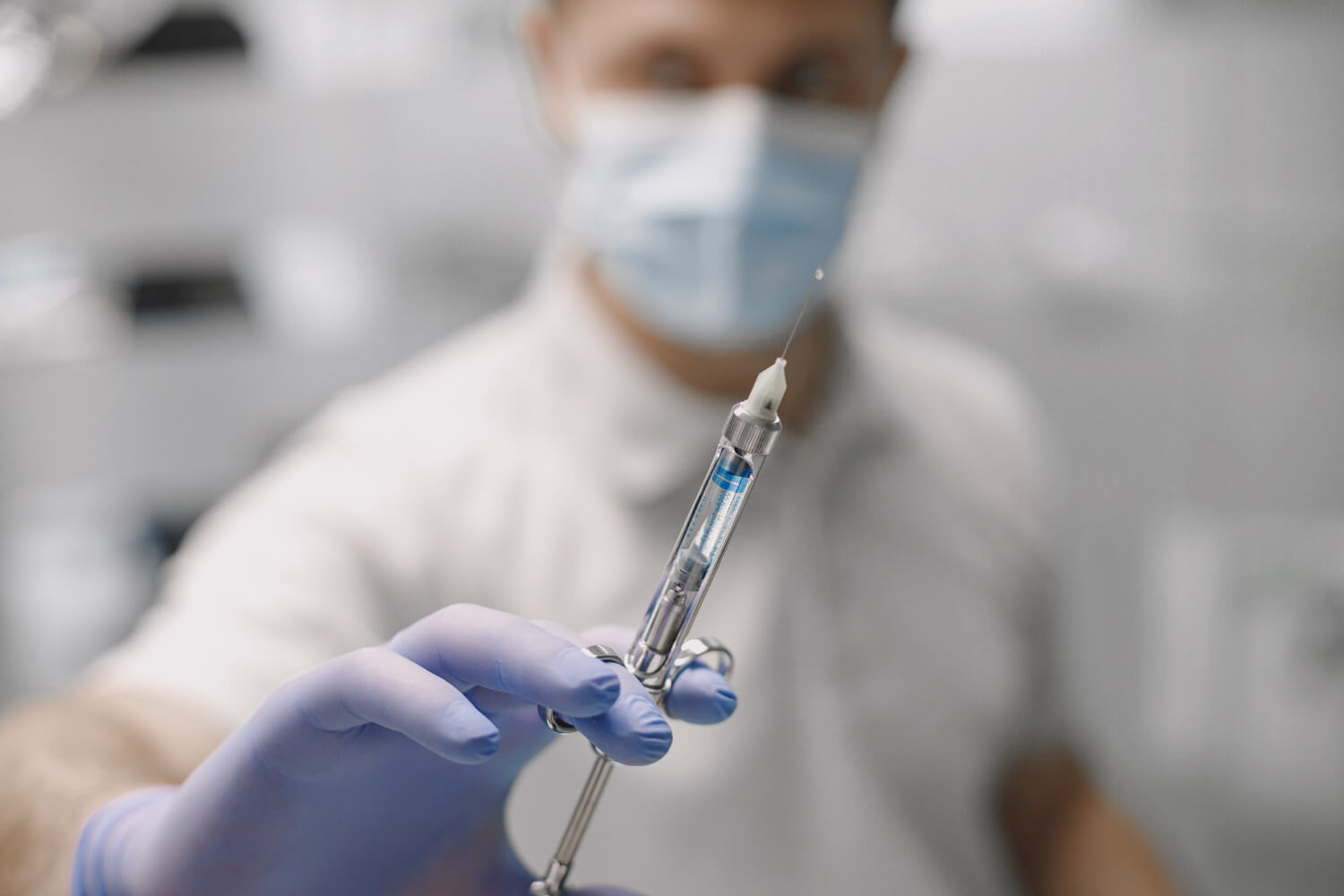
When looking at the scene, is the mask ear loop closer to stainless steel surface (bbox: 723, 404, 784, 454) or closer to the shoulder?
the shoulder

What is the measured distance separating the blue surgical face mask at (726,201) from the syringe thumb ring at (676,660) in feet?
1.03

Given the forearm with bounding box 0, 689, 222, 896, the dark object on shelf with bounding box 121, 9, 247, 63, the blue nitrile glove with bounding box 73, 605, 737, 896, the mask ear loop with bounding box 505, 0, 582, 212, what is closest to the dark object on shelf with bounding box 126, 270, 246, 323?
the dark object on shelf with bounding box 121, 9, 247, 63

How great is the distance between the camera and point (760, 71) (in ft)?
2.19

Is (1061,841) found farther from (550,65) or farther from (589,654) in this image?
(550,65)

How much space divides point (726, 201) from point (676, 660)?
1.34ft

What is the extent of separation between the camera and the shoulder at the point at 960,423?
759 millimetres

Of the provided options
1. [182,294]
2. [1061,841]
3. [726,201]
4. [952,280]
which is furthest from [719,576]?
[182,294]

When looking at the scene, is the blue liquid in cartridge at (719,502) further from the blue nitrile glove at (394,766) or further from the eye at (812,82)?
the eye at (812,82)

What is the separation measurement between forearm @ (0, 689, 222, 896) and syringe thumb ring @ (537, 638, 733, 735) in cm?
17

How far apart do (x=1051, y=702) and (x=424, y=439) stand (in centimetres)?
51

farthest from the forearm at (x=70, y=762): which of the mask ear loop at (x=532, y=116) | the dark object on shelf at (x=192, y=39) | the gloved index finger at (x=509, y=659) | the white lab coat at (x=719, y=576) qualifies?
the dark object on shelf at (x=192, y=39)

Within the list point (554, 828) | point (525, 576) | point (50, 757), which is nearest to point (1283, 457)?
point (525, 576)

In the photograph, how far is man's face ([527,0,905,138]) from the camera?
0.66m

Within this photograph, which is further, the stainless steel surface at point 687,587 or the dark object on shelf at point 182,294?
the dark object on shelf at point 182,294
